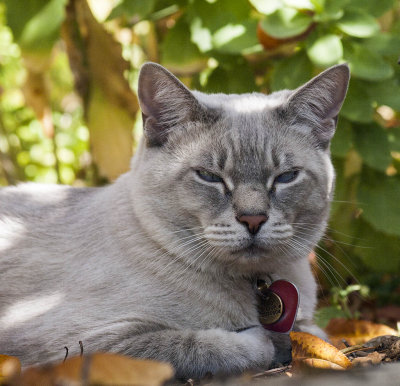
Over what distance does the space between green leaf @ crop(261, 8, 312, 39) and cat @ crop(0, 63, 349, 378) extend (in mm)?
599

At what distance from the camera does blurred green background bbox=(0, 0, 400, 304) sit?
9.93ft

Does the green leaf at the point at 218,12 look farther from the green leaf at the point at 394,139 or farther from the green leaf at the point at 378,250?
the green leaf at the point at 378,250

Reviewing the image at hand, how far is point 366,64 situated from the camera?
2.97 meters

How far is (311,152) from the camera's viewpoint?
2.40 meters

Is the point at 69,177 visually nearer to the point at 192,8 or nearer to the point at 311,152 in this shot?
the point at 192,8

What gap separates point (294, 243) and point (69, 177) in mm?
3838

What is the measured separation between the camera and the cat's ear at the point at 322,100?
233cm

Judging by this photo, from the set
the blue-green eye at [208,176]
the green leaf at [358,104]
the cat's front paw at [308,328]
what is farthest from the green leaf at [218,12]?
the cat's front paw at [308,328]

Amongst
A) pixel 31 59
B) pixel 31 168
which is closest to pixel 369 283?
pixel 31 59

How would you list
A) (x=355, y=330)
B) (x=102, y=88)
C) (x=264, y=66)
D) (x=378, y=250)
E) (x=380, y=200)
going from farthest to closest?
(x=102, y=88) → (x=264, y=66) → (x=378, y=250) → (x=380, y=200) → (x=355, y=330)

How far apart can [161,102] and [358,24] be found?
4.21ft

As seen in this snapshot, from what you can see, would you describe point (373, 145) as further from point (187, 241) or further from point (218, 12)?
point (187, 241)

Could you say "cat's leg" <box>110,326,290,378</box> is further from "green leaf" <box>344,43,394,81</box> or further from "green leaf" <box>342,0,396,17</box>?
"green leaf" <box>342,0,396,17</box>

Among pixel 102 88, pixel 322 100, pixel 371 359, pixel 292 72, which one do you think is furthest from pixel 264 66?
pixel 371 359
